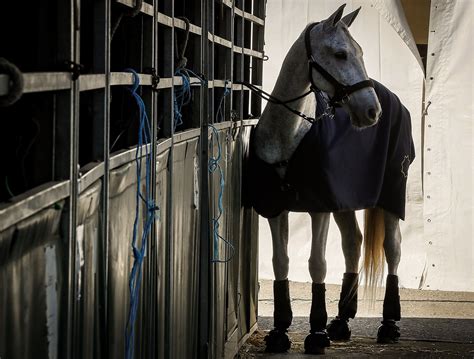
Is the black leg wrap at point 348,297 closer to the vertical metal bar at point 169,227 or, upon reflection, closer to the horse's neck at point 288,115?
the horse's neck at point 288,115

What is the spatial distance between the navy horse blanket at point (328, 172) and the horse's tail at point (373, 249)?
23.2 inches

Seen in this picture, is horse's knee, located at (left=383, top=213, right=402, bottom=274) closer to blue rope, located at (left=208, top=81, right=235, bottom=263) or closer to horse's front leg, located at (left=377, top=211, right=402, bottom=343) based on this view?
horse's front leg, located at (left=377, top=211, right=402, bottom=343)

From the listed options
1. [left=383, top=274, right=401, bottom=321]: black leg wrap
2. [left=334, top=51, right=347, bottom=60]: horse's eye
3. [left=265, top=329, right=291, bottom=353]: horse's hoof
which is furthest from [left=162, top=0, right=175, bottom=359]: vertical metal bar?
[left=383, top=274, right=401, bottom=321]: black leg wrap

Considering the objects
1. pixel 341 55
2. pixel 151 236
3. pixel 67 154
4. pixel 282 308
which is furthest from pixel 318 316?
pixel 67 154

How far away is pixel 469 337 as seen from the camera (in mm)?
7949

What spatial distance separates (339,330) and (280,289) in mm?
683

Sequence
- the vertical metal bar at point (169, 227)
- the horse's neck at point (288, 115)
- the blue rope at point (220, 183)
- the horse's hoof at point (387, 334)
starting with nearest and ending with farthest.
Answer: the vertical metal bar at point (169, 227) → the blue rope at point (220, 183) → the horse's neck at point (288, 115) → the horse's hoof at point (387, 334)

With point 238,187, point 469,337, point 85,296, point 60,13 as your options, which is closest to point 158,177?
point 85,296

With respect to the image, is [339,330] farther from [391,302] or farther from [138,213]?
[138,213]

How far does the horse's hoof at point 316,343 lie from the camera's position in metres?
7.08

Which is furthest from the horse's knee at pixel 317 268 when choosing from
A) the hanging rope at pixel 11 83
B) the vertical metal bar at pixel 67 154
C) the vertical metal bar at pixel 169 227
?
the hanging rope at pixel 11 83

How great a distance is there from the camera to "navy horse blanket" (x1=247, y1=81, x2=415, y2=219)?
6988mm

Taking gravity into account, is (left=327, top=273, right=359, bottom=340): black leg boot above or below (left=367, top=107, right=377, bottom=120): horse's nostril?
below

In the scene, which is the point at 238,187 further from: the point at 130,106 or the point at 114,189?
the point at 114,189
